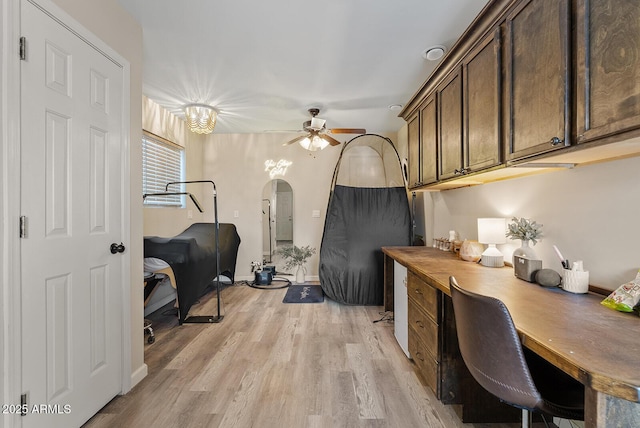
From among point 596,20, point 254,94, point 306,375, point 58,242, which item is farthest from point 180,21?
point 306,375

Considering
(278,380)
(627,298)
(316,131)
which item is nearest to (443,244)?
(627,298)

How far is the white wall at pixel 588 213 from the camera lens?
1214 mm

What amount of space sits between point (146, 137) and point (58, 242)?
91.0 inches

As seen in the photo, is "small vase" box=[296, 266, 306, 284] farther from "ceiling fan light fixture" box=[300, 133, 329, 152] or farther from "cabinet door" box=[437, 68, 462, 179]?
"cabinet door" box=[437, 68, 462, 179]

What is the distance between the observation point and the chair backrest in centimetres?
95

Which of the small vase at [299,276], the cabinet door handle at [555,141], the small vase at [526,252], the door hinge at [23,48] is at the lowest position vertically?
the small vase at [299,276]

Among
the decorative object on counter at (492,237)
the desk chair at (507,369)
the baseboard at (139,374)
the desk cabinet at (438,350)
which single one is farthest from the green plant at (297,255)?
the desk chair at (507,369)

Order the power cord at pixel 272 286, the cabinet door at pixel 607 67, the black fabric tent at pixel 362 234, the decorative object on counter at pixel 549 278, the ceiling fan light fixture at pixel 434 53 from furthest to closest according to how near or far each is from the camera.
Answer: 1. the power cord at pixel 272 286
2. the black fabric tent at pixel 362 234
3. the ceiling fan light fixture at pixel 434 53
4. the decorative object on counter at pixel 549 278
5. the cabinet door at pixel 607 67

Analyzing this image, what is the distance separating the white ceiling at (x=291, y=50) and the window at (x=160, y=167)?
0.49 metres

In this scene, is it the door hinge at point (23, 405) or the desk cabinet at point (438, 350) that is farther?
the desk cabinet at point (438, 350)

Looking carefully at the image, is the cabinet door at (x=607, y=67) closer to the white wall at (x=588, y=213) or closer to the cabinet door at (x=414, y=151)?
the white wall at (x=588, y=213)

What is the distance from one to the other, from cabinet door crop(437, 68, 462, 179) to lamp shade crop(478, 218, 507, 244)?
405 millimetres

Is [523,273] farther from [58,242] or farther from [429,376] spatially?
[58,242]

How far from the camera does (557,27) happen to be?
115 centimetres
